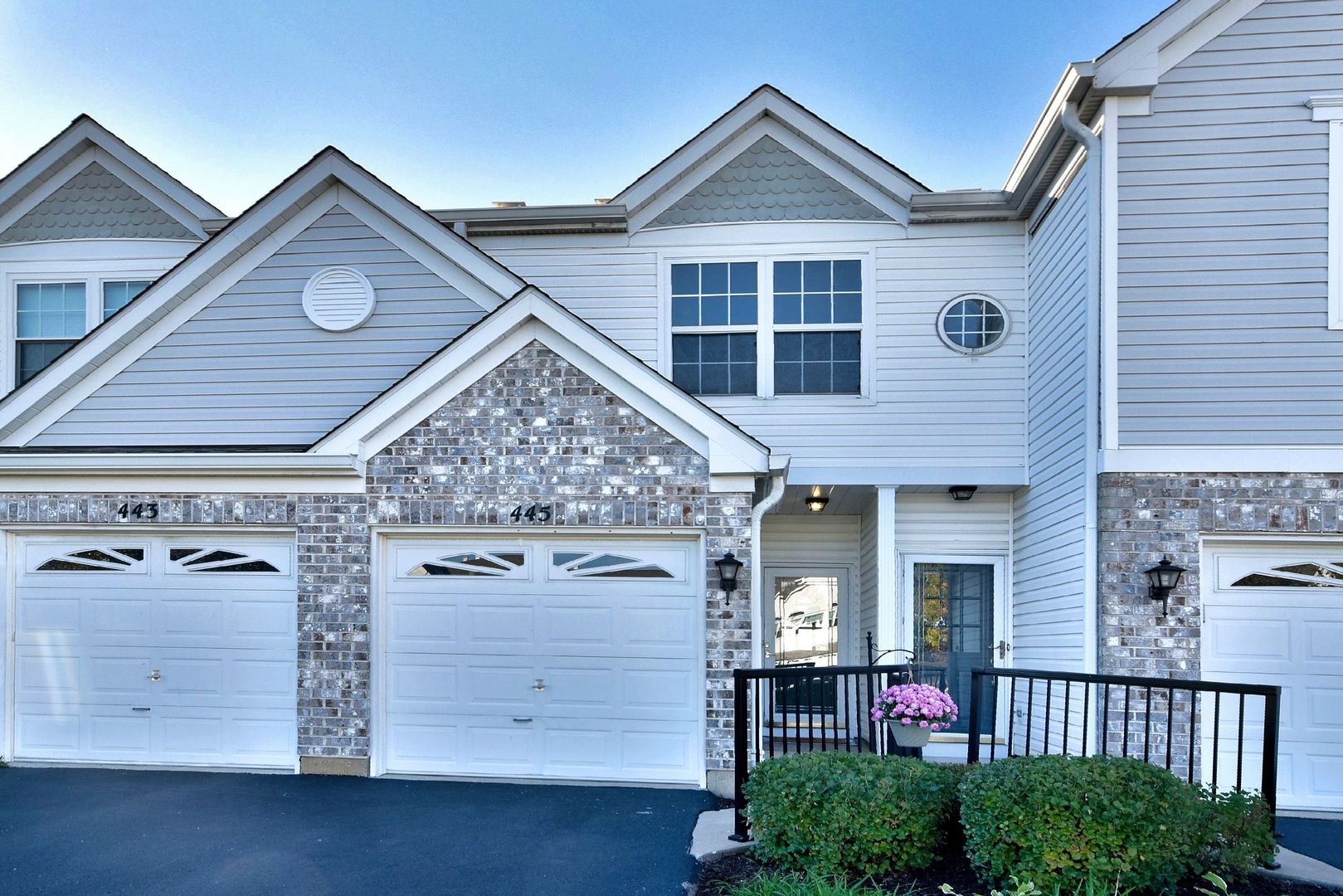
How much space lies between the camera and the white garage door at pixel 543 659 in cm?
784

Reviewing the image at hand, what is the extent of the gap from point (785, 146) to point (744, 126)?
0.47 m

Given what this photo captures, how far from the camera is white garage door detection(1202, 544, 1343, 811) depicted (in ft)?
24.4

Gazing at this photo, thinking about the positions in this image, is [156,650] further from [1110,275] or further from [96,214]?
[1110,275]

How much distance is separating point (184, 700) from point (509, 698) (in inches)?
115

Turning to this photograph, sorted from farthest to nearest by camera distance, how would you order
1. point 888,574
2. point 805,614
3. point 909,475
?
point 805,614
point 888,574
point 909,475

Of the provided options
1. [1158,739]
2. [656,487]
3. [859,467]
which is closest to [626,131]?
[859,467]

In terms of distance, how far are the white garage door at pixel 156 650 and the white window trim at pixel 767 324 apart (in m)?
4.29

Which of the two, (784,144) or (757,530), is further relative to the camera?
(784,144)

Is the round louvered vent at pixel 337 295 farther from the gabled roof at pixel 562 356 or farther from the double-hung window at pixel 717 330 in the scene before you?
the double-hung window at pixel 717 330

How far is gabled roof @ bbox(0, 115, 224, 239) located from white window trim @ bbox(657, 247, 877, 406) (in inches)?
197

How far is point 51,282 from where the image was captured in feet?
33.6

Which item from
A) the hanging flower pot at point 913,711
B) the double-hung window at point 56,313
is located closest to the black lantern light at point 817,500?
the hanging flower pot at point 913,711

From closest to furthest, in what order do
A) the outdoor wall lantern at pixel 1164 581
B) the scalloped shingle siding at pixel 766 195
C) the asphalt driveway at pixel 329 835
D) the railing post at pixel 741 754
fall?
the asphalt driveway at pixel 329 835
the railing post at pixel 741 754
the outdoor wall lantern at pixel 1164 581
the scalloped shingle siding at pixel 766 195

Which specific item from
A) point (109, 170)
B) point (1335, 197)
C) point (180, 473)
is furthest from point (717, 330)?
point (109, 170)
